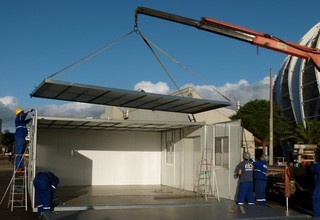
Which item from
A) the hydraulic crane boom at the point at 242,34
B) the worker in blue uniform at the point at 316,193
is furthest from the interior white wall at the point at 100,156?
the worker in blue uniform at the point at 316,193

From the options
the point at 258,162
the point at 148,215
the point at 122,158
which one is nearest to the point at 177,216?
the point at 148,215

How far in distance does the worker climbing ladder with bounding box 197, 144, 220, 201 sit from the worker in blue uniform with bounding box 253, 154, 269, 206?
158cm

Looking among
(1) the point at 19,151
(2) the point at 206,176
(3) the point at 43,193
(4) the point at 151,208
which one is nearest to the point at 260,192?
(2) the point at 206,176

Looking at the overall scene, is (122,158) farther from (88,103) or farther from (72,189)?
(88,103)

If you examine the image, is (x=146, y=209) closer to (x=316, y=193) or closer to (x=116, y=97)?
(x=116, y=97)

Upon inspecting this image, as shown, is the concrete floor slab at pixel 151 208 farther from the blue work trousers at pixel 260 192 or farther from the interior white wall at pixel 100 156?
the interior white wall at pixel 100 156

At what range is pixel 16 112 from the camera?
13953 millimetres

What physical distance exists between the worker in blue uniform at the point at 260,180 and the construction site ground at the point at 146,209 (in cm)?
A: 68

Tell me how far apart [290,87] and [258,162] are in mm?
56113

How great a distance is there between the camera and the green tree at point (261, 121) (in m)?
47.1

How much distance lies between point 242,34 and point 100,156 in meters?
10.2

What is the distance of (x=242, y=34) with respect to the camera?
1414 cm

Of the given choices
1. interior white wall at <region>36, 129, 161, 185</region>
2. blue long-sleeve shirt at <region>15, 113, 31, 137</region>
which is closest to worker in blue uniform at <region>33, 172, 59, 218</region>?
blue long-sleeve shirt at <region>15, 113, 31, 137</region>

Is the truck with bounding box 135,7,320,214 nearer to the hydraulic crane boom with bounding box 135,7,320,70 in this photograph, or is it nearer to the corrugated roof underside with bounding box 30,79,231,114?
the hydraulic crane boom with bounding box 135,7,320,70
